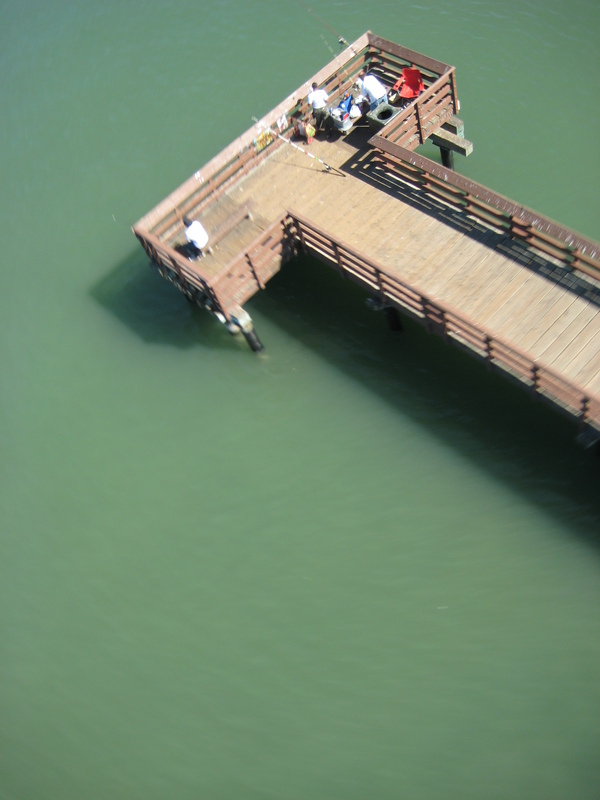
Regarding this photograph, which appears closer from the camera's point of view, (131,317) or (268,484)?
(268,484)

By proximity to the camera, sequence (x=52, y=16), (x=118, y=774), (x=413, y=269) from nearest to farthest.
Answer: (x=118, y=774)
(x=413, y=269)
(x=52, y=16)

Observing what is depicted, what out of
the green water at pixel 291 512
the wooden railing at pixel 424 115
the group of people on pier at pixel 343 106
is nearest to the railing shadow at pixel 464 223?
the group of people on pier at pixel 343 106

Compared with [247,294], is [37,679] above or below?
below

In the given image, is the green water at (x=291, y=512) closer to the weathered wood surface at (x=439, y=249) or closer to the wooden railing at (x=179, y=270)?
the wooden railing at (x=179, y=270)

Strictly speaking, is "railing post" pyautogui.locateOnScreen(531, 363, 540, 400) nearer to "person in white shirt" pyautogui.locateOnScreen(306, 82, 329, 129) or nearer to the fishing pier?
the fishing pier

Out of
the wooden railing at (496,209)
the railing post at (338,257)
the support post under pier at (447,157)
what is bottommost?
the railing post at (338,257)

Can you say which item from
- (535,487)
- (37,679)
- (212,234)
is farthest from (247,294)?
(37,679)

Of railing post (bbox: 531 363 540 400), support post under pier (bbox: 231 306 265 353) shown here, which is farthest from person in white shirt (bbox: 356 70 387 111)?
railing post (bbox: 531 363 540 400)

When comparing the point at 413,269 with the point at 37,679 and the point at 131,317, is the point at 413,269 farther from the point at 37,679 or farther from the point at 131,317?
the point at 37,679
